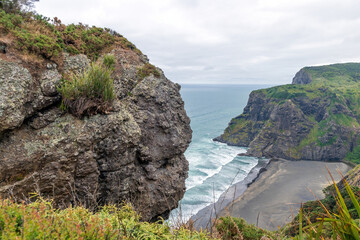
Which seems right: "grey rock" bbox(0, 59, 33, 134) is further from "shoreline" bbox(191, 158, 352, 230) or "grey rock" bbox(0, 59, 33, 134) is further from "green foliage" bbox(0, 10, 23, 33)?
"shoreline" bbox(191, 158, 352, 230)

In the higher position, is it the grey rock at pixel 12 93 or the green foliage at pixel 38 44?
the green foliage at pixel 38 44

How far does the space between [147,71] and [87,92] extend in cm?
507

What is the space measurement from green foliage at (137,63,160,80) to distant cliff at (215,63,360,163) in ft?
236

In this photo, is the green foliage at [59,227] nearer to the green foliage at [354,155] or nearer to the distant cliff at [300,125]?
the distant cliff at [300,125]

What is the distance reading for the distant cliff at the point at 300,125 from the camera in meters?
80.2

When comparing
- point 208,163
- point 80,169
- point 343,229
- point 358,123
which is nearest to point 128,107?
point 80,169

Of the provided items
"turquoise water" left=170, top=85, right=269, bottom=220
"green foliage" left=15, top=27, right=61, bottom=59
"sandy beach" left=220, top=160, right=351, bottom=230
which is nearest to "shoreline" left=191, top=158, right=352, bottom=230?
"sandy beach" left=220, top=160, right=351, bottom=230

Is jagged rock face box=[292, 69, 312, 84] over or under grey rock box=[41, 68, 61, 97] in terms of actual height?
over

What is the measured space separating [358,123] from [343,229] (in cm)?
11385

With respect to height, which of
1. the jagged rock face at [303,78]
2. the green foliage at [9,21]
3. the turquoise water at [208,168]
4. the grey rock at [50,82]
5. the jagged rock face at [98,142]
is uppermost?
the jagged rock face at [303,78]

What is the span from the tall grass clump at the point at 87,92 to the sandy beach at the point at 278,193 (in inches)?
1145

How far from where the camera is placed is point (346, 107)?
94.5 meters

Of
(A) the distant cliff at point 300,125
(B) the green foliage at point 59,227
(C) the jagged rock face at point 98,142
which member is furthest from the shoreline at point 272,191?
(B) the green foliage at point 59,227

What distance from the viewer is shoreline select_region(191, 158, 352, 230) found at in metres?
38.7
